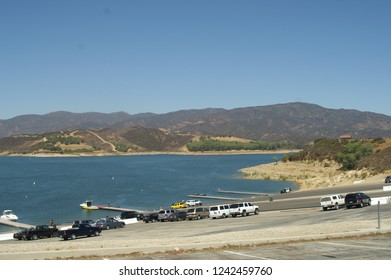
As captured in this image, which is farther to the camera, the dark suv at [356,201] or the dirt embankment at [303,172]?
the dirt embankment at [303,172]

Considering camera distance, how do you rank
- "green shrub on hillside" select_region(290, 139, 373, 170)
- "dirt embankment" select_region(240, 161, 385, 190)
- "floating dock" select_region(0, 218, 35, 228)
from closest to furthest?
"floating dock" select_region(0, 218, 35, 228), "dirt embankment" select_region(240, 161, 385, 190), "green shrub on hillside" select_region(290, 139, 373, 170)

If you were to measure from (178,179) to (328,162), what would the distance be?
41227 mm

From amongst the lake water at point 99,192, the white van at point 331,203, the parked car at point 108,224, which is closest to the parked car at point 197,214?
the parked car at point 108,224

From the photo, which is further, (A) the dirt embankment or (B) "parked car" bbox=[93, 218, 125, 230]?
(A) the dirt embankment

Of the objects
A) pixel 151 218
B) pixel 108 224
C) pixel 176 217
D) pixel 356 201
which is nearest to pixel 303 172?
pixel 151 218

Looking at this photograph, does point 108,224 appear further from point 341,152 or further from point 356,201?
point 341,152

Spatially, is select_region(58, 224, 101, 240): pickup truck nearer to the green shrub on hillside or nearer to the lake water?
the lake water

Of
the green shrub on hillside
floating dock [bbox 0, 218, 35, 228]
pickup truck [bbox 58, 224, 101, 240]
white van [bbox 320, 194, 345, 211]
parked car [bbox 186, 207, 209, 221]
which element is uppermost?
the green shrub on hillside

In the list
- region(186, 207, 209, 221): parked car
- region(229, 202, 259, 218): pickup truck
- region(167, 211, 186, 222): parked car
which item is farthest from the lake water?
region(229, 202, 259, 218): pickup truck

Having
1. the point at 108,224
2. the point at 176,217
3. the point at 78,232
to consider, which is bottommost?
the point at 108,224

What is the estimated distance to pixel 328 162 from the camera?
139875 millimetres

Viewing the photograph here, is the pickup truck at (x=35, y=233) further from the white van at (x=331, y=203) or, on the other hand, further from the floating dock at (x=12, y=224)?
the white van at (x=331, y=203)
